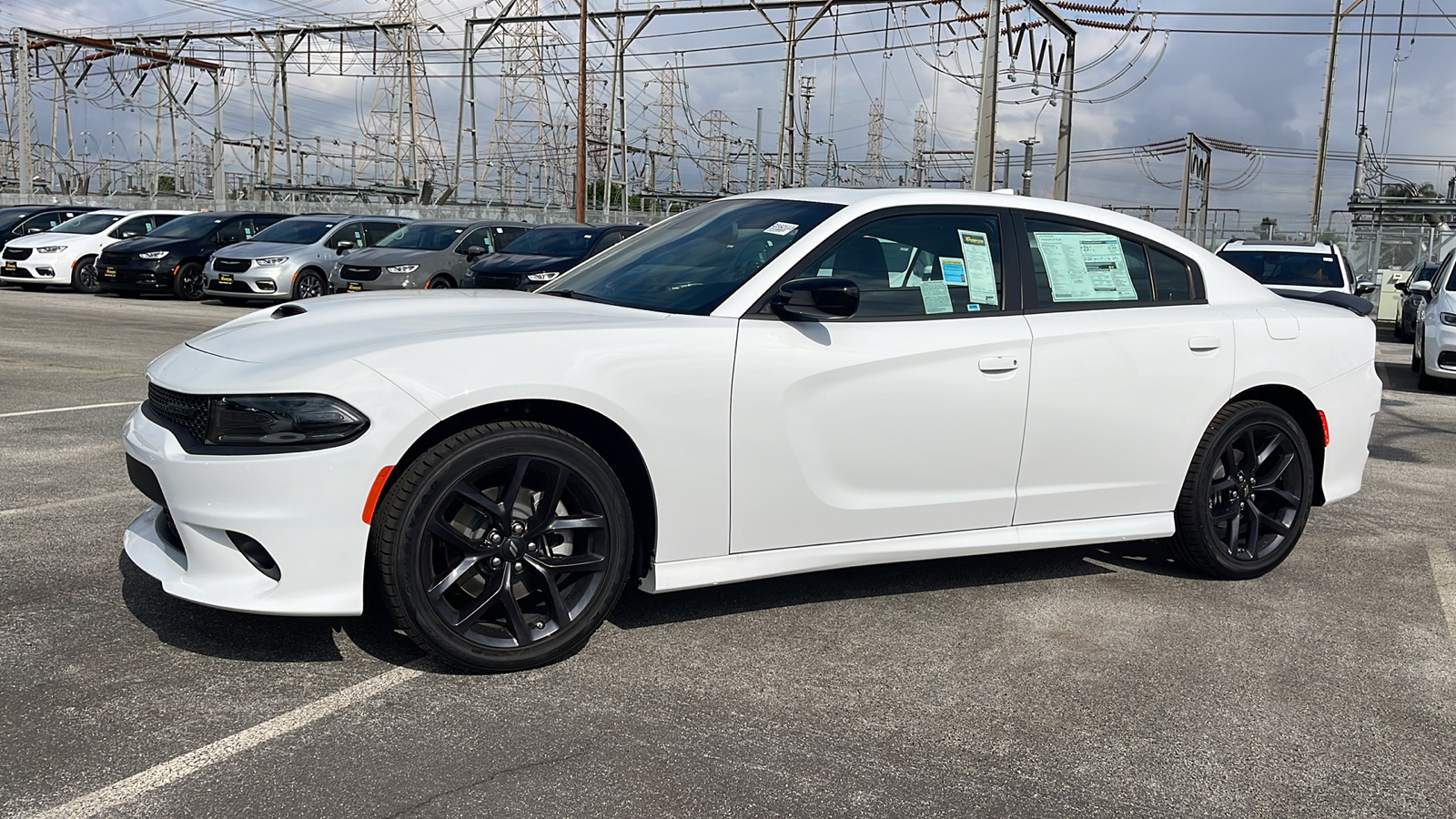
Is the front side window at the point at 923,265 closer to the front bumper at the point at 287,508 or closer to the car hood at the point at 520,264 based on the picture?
the front bumper at the point at 287,508

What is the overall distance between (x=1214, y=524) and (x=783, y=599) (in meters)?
1.88

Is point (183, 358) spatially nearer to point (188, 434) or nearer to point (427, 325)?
point (188, 434)

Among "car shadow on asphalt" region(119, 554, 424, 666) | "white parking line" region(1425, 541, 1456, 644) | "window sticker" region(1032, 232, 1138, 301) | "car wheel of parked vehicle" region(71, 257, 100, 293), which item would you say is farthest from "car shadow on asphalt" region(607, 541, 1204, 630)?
"car wheel of parked vehicle" region(71, 257, 100, 293)

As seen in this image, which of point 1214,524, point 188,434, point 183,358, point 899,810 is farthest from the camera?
point 1214,524

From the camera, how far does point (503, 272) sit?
670 inches

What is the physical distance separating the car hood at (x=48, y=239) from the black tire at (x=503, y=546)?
72.3 ft

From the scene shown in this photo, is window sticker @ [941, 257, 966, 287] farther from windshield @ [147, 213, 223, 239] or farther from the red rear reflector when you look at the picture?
windshield @ [147, 213, 223, 239]

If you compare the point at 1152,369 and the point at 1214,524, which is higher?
the point at 1152,369

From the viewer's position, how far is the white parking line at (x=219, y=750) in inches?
115

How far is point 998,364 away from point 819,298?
2.83 feet

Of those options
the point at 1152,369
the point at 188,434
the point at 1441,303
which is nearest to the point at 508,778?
the point at 188,434

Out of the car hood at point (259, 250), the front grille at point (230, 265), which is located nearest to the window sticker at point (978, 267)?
the car hood at point (259, 250)

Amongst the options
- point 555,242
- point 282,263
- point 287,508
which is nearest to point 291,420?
point 287,508

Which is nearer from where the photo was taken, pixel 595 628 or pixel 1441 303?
pixel 595 628
